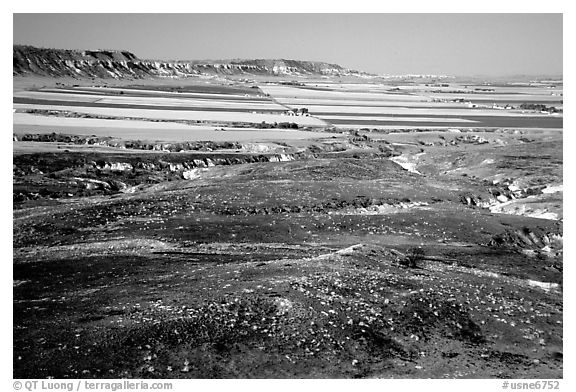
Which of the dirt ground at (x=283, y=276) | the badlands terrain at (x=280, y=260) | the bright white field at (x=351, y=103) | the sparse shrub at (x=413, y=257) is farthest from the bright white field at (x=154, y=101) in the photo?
the sparse shrub at (x=413, y=257)

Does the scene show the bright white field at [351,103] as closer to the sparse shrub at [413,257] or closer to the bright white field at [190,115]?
the bright white field at [190,115]

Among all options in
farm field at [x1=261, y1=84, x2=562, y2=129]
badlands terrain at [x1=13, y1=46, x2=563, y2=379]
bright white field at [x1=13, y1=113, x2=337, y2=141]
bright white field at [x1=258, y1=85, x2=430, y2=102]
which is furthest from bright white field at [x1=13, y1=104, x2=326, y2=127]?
bright white field at [x1=258, y1=85, x2=430, y2=102]

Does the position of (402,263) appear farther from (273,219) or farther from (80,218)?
(80,218)
